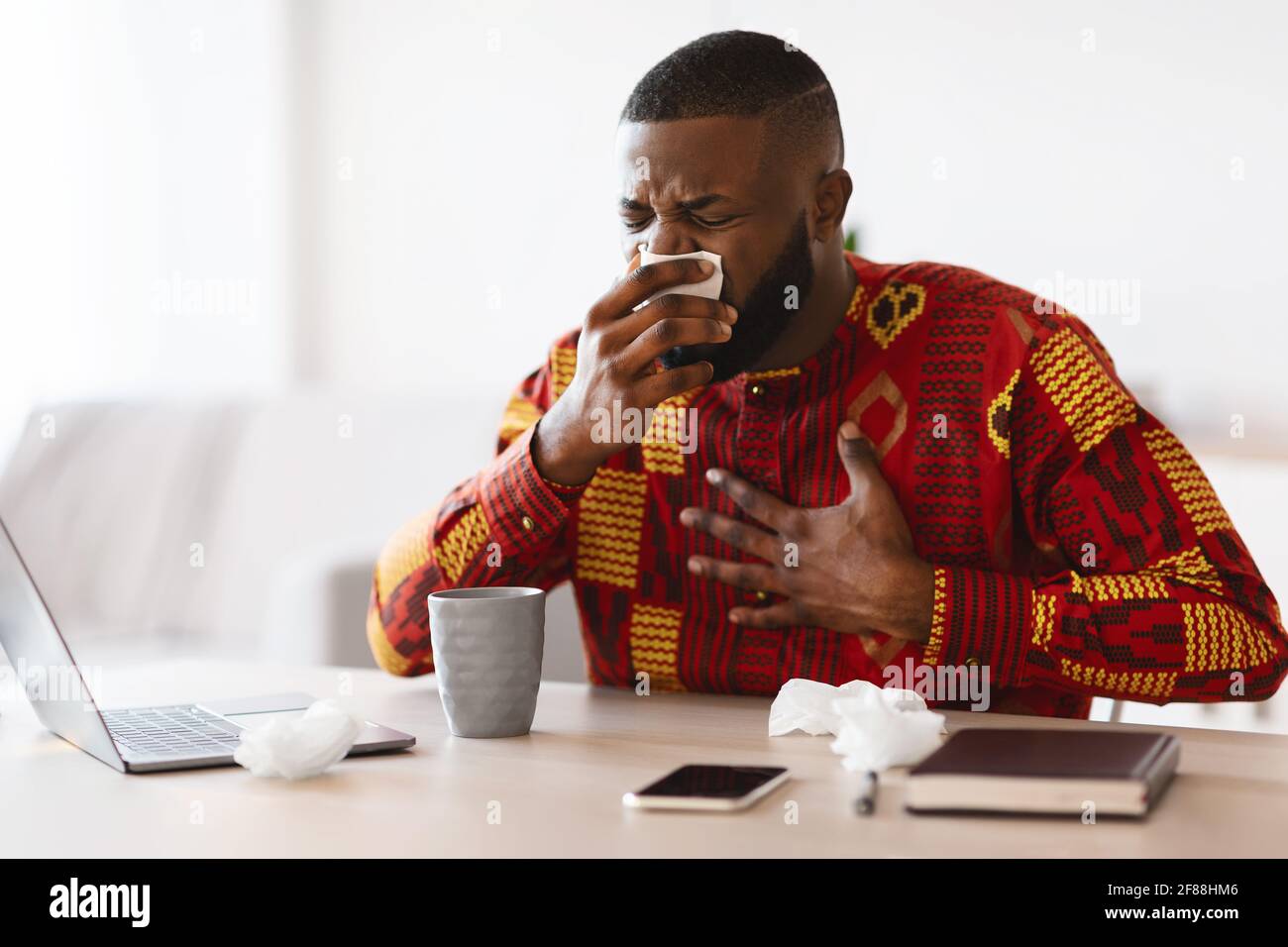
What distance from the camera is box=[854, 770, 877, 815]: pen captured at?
0.84 m

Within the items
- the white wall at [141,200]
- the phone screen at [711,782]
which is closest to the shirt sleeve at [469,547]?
the phone screen at [711,782]

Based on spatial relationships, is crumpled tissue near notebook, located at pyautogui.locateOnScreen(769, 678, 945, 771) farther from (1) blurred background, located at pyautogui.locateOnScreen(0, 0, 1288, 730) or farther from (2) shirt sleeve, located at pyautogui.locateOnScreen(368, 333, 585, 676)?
(1) blurred background, located at pyautogui.locateOnScreen(0, 0, 1288, 730)

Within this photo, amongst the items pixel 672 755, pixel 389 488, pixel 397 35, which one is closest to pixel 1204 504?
pixel 672 755

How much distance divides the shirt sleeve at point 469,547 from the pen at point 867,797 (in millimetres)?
570

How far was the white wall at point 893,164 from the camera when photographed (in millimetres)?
2885

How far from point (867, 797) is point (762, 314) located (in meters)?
0.69

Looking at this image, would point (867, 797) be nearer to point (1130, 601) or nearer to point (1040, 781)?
point (1040, 781)

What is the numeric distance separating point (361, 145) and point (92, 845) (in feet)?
12.2

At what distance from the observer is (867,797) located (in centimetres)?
85

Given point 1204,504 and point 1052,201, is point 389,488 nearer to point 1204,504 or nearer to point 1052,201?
point 1052,201

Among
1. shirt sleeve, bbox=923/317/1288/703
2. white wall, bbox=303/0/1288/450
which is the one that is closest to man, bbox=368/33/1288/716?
shirt sleeve, bbox=923/317/1288/703

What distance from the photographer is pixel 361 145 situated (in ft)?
14.0

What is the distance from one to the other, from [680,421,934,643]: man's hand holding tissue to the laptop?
1.45 ft

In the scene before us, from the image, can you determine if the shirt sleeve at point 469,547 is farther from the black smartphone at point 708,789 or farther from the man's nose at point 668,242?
the black smartphone at point 708,789
